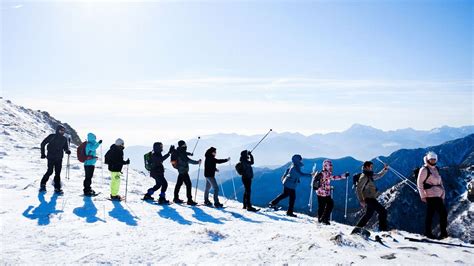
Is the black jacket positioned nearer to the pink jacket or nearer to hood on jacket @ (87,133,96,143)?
hood on jacket @ (87,133,96,143)

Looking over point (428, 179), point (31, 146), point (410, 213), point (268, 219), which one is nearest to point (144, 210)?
point (268, 219)

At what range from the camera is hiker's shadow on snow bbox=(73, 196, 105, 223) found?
12133 millimetres

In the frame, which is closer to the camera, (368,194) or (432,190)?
(432,190)

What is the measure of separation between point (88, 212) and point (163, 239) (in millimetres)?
4280

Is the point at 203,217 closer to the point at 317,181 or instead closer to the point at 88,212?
the point at 88,212

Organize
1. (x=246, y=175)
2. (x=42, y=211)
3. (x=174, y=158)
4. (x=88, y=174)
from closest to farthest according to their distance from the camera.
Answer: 1. (x=42, y=211)
2. (x=88, y=174)
3. (x=174, y=158)
4. (x=246, y=175)

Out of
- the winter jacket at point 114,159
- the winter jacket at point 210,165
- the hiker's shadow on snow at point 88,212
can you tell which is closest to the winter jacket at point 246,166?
the winter jacket at point 210,165

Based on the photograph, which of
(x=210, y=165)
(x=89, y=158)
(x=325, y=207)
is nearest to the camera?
(x=325, y=207)

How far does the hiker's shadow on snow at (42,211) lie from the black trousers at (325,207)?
9959 mm

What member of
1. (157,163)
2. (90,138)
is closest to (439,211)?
(157,163)

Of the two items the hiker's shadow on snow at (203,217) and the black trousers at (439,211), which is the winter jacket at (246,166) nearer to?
the hiker's shadow on snow at (203,217)

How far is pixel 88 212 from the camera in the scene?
13062mm

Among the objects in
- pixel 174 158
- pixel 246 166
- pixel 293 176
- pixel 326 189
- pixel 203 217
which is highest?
pixel 174 158

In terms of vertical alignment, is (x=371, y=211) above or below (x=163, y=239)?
above
